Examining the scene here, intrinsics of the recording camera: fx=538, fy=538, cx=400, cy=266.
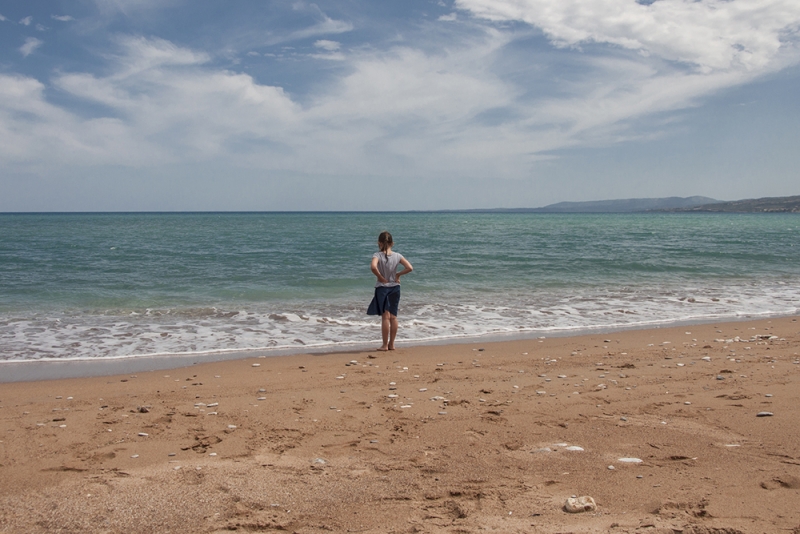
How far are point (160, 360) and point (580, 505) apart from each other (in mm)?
6514

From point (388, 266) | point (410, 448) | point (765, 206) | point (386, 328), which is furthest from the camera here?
point (765, 206)

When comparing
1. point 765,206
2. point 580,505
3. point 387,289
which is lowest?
point 580,505

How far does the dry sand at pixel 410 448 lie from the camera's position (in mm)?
3223

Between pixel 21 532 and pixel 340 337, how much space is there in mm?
6561

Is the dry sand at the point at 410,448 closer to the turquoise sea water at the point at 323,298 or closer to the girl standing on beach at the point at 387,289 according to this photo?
the girl standing on beach at the point at 387,289

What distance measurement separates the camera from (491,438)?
177 inches

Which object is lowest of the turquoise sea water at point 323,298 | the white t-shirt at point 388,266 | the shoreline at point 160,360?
the shoreline at point 160,360

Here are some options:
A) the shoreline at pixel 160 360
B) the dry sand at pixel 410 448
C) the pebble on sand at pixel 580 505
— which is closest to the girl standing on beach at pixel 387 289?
the shoreline at pixel 160 360

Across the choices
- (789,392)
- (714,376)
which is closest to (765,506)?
(789,392)

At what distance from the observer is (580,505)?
128 inches

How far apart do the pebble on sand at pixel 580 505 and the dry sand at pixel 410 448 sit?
5cm

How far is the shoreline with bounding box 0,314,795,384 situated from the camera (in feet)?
23.5

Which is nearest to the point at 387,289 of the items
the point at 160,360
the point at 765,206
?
the point at 160,360

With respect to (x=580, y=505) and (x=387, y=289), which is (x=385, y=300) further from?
(x=580, y=505)
